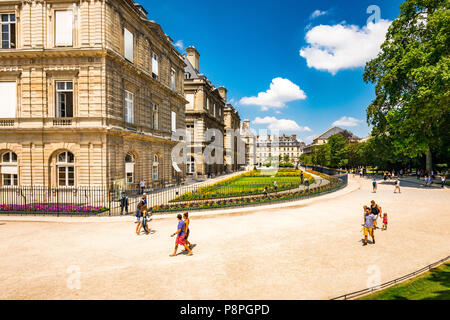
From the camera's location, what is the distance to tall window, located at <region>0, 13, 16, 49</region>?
20.4 meters

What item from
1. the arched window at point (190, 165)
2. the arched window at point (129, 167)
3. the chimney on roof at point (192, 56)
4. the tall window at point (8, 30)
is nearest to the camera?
the tall window at point (8, 30)

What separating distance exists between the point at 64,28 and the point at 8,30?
16.4 ft

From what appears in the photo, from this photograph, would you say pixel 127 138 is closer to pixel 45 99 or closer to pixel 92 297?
pixel 45 99

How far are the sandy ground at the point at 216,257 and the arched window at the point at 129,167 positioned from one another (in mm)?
9411

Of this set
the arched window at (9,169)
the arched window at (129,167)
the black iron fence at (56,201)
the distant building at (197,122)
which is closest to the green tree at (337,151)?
the distant building at (197,122)

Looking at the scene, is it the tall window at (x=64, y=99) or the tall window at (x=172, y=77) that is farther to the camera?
the tall window at (x=172, y=77)

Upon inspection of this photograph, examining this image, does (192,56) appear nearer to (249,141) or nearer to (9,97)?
(9,97)

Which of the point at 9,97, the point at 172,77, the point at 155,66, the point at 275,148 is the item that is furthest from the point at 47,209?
the point at 275,148

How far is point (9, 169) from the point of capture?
20578 mm

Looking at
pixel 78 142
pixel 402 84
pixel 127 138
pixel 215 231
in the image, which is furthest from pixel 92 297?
pixel 402 84

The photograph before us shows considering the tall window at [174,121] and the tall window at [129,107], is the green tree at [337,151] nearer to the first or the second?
the tall window at [174,121]

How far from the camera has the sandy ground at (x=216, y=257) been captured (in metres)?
6.54

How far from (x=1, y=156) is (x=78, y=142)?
726 centimetres

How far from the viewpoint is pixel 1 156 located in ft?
68.0
